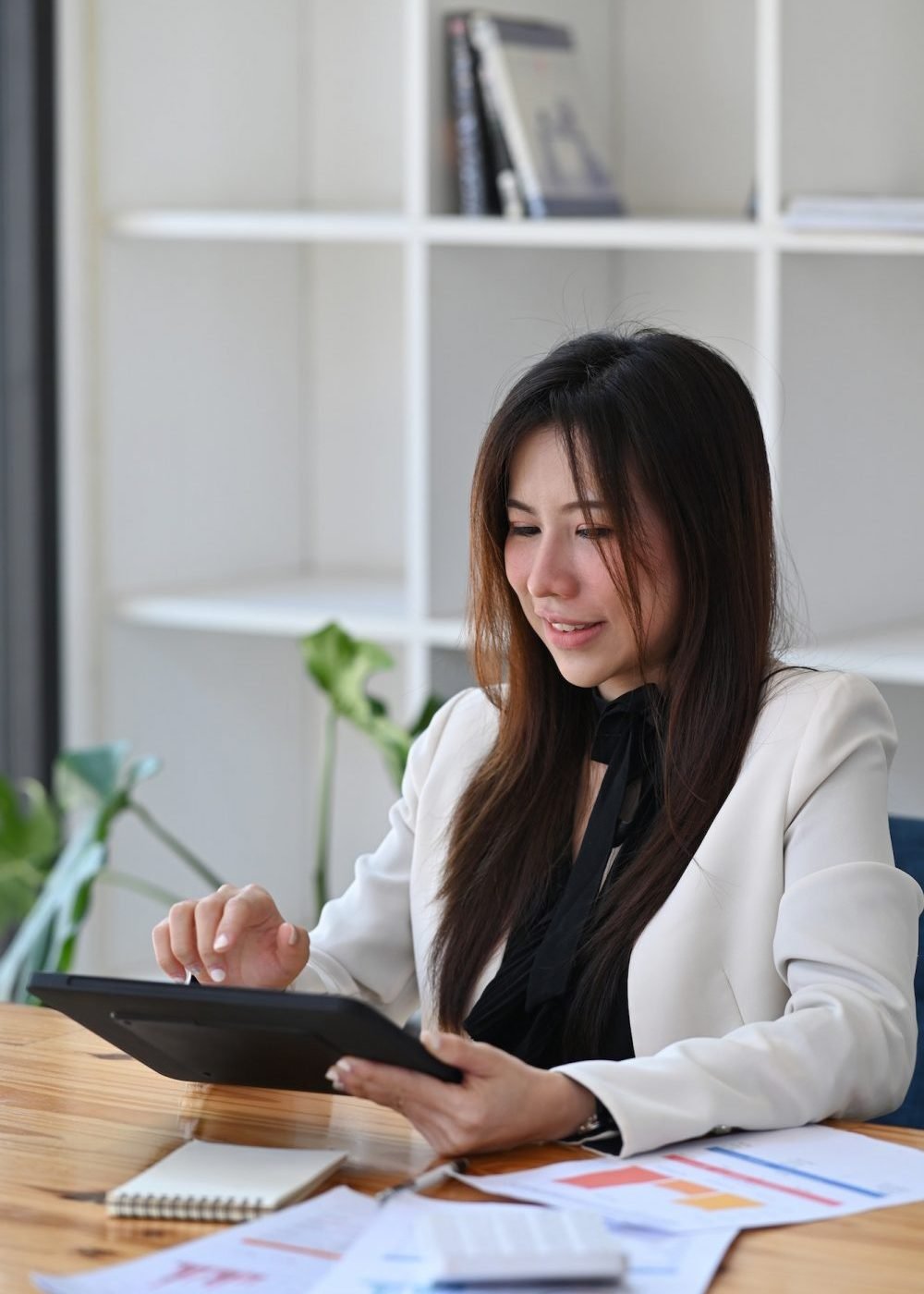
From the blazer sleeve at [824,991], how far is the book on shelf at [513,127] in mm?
1286

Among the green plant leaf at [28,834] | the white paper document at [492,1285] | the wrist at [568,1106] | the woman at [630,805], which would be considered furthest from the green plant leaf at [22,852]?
the white paper document at [492,1285]

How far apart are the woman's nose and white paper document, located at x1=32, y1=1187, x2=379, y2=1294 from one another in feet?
2.06

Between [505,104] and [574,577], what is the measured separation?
1.23 metres

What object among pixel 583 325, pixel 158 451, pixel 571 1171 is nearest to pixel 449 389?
pixel 583 325

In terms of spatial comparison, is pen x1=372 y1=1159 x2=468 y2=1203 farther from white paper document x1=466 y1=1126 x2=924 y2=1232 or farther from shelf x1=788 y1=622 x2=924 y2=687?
shelf x1=788 y1=622 x2=924 y2=687

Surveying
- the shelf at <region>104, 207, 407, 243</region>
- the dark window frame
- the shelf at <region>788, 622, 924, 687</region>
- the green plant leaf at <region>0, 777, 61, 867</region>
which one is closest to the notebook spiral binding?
the shelf at <region>788, 622, 924, 687</region>

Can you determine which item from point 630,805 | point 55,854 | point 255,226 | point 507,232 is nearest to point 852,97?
point 507,232

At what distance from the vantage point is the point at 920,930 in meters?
1.60

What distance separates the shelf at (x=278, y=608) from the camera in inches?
109

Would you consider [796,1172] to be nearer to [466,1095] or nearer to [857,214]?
[466,1095]

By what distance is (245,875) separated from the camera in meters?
3.28

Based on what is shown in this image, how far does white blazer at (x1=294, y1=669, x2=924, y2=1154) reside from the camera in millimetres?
1257

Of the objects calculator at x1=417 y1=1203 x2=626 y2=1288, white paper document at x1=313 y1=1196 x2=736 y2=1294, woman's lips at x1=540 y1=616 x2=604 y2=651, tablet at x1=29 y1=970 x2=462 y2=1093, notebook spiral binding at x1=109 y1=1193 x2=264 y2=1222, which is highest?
woman's lips at x1=540 y1=616 x2=604 y2=651

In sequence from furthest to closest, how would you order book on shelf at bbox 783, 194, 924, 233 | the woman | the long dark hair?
book on shelf at bbox 783, 194, 924, 233, the long dark hair, the woman
